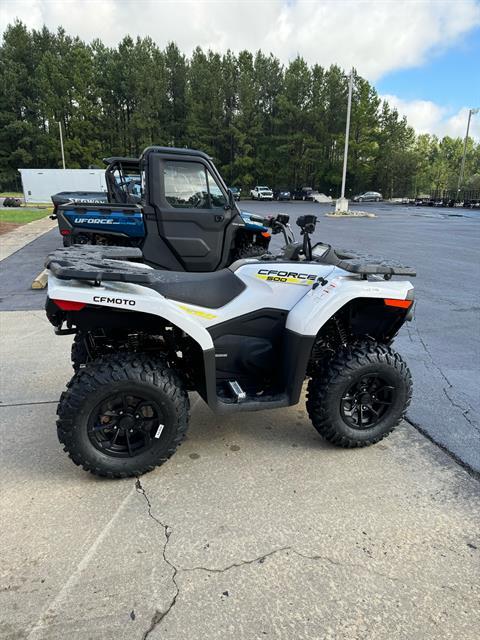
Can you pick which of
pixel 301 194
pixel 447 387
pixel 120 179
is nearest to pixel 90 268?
pixel 447 387

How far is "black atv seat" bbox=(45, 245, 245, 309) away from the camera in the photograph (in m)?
2.33

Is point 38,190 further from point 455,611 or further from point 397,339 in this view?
point 455,611

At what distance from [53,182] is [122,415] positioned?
116ft

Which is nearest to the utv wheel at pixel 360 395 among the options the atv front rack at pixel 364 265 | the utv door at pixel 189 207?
the atv front rack at pixel 364 265

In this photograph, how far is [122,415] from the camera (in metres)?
2.50

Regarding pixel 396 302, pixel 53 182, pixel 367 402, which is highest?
pixel 53 182

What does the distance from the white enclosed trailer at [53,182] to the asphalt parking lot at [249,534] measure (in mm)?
33594

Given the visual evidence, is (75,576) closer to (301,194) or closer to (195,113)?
(301,194)

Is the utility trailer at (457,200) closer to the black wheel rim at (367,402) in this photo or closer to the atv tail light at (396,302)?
the atv tail light at (396,302)

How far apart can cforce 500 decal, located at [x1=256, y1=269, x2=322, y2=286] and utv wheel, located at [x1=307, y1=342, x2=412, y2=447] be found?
50 cm

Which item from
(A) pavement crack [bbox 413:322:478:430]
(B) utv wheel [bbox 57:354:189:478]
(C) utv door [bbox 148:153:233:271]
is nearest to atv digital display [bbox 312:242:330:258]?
(B) utv wheel [bbox 57:354:189:478]

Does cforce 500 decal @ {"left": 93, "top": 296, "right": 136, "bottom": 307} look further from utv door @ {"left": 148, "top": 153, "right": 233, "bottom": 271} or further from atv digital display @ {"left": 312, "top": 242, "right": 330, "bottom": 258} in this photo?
utv door @ {"left": 148, "top": 153, "right": 233, "bottom": 271}

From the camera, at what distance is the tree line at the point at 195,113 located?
51.4 meters

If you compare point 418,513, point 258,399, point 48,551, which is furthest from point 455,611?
point 48,551
